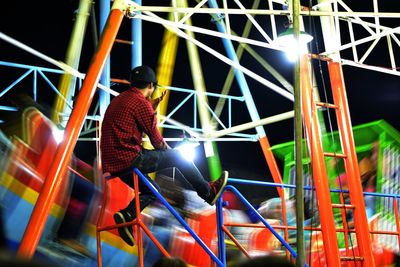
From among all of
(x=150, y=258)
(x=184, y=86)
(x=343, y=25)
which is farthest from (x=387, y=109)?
(x=150, y=258)

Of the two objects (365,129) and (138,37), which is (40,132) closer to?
(138,37)

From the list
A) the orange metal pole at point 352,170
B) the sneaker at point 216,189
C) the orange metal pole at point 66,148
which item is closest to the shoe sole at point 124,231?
the orange metal pole at point 66,148

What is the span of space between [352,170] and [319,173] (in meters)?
0.80

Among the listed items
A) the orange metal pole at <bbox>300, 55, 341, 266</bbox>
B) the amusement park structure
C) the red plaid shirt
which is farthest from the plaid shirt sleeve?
the orange metal pole at <bbox>300, 55, 341, 266</bbox>

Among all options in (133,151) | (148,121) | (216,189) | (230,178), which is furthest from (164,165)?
(230,178)

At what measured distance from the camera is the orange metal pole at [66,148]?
5.51 meters

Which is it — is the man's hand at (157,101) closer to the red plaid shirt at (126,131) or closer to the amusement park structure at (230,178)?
the red plaid shirt at (126,131)

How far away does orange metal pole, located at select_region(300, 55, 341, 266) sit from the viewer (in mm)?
7496

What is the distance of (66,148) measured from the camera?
19.7ft

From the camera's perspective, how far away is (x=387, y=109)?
18.2 m

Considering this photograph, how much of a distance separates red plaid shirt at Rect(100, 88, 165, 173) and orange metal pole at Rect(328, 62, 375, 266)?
3299 millimetres

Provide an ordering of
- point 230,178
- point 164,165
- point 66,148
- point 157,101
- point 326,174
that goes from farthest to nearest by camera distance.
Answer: point 230,178, point 326,174, point 157,101, point 164,165, point 66,148

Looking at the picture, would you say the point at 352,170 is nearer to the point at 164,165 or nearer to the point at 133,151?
the point at 164,165

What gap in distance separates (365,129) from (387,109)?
6270 mm
